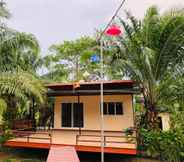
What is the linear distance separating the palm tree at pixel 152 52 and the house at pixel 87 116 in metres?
0.87

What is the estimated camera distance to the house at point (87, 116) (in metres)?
10.3

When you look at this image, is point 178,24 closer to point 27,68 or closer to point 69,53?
point 27,68

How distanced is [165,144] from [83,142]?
367cm

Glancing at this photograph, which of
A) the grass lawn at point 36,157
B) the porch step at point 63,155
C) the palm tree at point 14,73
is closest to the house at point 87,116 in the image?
the grass lawn at point 36,157

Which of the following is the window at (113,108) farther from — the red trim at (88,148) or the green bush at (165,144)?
the red trim at (88,148)

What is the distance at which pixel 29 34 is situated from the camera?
11414 mm

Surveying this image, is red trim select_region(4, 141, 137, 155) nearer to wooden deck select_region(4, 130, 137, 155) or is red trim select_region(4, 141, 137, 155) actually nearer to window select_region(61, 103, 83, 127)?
wooden deck select_region(4, 130, 137, 155)

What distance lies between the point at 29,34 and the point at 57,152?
253 inches

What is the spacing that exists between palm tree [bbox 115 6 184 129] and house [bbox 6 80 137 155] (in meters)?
0.87

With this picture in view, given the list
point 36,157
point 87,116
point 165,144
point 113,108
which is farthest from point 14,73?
point 165,144

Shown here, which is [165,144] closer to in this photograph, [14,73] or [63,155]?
[63,155]

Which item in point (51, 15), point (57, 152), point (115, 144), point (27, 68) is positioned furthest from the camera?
→ point (51, 15)

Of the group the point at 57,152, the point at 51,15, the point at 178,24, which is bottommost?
the point at 57,152

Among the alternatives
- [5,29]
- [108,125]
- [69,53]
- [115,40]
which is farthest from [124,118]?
[69,53]
